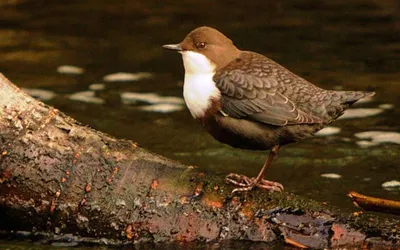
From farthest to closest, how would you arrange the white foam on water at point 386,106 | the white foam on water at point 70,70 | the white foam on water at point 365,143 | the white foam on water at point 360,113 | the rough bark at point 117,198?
the white foam on water at point 70,70, the white foam on water at point 386,106, the white foam on water at point 360,113, the white foam on water at point 365,143, the rough bark at point 117,198

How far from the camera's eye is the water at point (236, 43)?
6188 millimetres

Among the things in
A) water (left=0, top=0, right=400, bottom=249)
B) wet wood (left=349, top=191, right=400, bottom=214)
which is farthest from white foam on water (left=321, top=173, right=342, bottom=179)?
wet wood (left=349, top=191, right=400, bottom=214)

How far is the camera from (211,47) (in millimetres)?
4566

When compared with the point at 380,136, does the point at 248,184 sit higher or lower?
higher

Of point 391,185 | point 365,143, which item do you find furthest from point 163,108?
point 391,185

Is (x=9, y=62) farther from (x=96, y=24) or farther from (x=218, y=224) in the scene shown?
(x=218, y=224)

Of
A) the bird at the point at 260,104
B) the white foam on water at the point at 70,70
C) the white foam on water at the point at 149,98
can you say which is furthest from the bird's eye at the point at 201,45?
the white foam on water at the point at 70,70

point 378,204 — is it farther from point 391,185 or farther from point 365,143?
point 365,143

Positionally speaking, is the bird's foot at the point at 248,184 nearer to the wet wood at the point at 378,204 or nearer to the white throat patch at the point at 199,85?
the white throat patch at the point at 199,85

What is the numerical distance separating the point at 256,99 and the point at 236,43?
4596 mm

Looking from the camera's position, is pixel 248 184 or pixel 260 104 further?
pixel 260 104

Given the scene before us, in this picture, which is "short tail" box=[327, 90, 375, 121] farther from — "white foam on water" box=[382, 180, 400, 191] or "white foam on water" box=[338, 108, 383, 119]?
"white foam on water" box=[338, 108, 383, 119]

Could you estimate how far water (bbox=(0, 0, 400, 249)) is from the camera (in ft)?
20.3

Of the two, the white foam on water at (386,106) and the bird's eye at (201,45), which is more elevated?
the bird's eye at (201,45)
